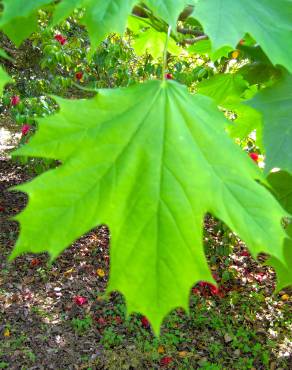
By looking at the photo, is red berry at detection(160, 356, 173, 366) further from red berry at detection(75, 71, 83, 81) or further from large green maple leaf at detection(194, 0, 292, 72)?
large green maple leaf at detection(194, 0, 292, 72)

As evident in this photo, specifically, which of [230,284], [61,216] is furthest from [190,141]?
[230,284]

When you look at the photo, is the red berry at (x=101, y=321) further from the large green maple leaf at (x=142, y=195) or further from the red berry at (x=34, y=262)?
the large green maple leaf at (x=142, y=195)

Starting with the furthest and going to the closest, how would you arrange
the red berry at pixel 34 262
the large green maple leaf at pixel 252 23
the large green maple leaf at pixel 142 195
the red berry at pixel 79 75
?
1. the red berry at pixel 34 262
2. the red berry at pixel 79 75
3. the large green maple leaf at pixel 252 23
4. the large green maple leaf at pixel 142 195

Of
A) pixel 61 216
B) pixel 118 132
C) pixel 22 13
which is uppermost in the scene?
pixel 22 13

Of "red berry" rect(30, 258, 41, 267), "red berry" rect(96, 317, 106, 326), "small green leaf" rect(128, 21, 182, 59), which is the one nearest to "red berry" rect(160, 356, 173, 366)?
"red berry" rect(96, 317, 106, 326)

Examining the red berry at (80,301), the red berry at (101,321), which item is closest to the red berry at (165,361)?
the red berry at (101,321)

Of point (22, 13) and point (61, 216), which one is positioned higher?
point (22, 13)

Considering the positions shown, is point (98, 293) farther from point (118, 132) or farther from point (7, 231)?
point (118, 132)
